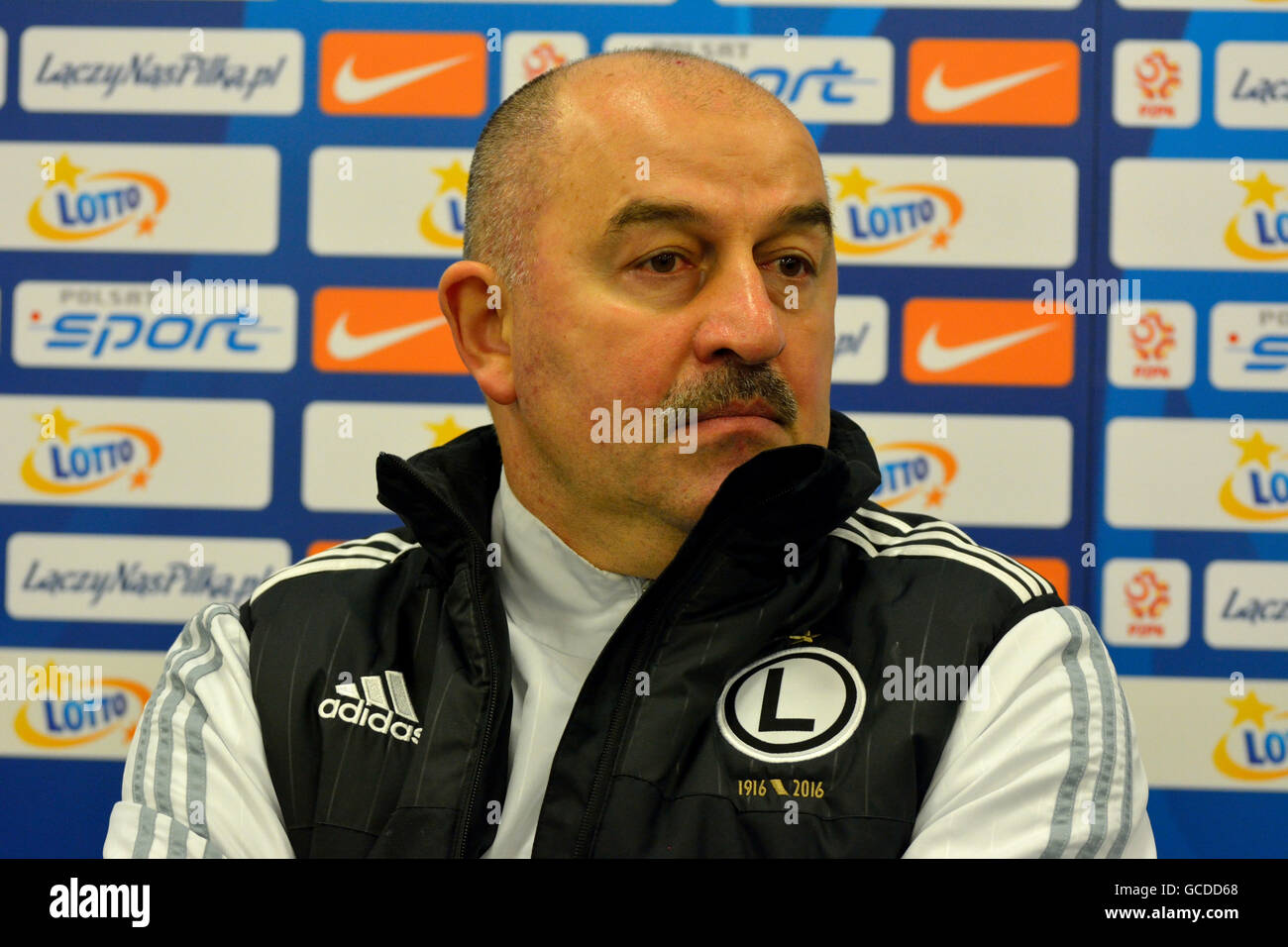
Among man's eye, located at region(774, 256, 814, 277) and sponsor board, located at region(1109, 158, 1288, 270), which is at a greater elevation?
sponsor board, located at region(1109, 158, 1288, 270)

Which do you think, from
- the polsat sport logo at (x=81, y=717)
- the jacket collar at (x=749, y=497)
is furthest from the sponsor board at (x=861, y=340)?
the polsat sport logo at (x=81, y=717)

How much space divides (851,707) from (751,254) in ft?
1.33

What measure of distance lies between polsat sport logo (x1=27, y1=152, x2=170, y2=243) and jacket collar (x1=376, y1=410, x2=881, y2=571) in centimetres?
99

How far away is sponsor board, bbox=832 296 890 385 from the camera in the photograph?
5.94 ft

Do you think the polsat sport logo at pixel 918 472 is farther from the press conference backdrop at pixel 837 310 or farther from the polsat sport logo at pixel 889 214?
the polsat sport logo at pixel 889 214

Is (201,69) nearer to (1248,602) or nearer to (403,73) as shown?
(403,73)

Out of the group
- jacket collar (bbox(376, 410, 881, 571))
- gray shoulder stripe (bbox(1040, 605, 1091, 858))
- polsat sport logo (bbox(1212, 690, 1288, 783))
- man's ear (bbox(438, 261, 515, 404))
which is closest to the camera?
gray shoulder stripe (bbox(1040, 605, 1091, 858))

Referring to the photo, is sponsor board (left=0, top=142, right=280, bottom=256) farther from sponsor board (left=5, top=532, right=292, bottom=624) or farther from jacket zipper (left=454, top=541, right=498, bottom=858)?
jacket zipper (left=454, top=541, right=498, bottom=858)

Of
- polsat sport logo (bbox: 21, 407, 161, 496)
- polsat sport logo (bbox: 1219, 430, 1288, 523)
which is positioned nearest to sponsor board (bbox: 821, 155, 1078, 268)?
polsat sport logo (bbox: 1219, 430, 1288, 523)

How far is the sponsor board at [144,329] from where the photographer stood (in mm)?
1856

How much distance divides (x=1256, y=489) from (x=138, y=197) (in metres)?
1.81

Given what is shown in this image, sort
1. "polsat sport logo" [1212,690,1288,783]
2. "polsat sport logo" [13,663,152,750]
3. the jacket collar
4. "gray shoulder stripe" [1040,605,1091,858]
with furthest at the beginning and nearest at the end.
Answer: "polsat sport logo" [13,663,152,750] < "polsat sport logo" [1212,690,1288,783] < the jacket collar < "gray shoulder stripe" [1040,605,1091,858]

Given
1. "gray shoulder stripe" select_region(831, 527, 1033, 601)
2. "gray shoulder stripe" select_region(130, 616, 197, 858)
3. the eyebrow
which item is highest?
the eyebrow
